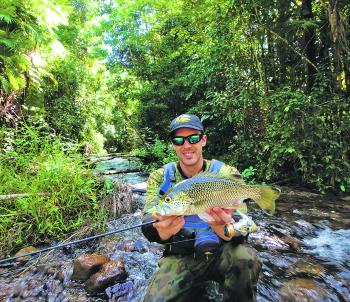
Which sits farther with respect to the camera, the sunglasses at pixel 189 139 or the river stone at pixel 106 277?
the river stone at pixel 106 277

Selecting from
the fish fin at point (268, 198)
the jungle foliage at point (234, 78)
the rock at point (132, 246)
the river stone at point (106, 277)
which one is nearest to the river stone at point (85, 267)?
the river stone at point (106, 277)

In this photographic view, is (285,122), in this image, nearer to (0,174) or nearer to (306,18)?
(306,18)

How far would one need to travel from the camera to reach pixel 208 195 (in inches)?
95.3

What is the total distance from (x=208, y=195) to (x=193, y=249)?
0.93m

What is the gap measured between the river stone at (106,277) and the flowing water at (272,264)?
0.09 m

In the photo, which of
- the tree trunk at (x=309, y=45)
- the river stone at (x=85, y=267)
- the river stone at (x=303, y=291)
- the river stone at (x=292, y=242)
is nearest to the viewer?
the river stone at (x=303, y=291)

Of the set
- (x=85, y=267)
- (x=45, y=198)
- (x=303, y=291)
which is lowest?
(x=303, y=291)

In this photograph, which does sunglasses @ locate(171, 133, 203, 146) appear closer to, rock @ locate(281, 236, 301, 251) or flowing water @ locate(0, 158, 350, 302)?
flowing water @ locate(0, 158, 350, 302)

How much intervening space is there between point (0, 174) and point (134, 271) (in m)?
3.14

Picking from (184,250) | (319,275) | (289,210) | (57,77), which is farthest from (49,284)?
(57,77)

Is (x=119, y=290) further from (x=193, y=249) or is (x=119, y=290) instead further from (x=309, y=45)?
(x=309, y=45)

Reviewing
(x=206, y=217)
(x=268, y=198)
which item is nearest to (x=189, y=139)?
(x=206, y=217)

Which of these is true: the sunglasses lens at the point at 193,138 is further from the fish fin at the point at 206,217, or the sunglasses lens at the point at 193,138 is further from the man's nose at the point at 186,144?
the fish fin at the point at 206,217

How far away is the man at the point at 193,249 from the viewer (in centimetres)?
293
